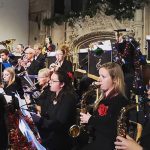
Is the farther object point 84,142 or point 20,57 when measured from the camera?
point 20,57

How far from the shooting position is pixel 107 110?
9.77ft

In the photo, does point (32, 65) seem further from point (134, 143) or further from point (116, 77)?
point (134, 143)

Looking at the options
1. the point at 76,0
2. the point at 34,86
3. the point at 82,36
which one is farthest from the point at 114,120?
the point at 76,0

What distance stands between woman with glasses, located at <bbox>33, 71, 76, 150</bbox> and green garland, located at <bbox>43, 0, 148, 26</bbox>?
5966 mm

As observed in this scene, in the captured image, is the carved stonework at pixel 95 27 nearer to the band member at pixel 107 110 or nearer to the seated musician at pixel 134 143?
the band member at pixel 107 110

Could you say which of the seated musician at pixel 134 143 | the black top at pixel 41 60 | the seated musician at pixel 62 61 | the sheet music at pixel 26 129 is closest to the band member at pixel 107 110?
the sheet music at pixel 26 129

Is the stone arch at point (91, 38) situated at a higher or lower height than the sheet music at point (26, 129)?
higher

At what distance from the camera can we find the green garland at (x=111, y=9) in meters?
9.15

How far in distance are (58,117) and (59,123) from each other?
0.20 feet

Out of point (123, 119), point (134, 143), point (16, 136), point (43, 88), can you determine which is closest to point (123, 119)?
point (123, 119)

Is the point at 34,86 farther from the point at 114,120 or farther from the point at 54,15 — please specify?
the point at 54,15

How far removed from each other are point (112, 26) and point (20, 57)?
116 inches

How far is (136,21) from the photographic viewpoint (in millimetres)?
9328

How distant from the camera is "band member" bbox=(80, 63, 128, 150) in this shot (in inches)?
116
